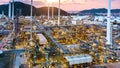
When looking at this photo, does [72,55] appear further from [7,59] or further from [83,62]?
[7,59]

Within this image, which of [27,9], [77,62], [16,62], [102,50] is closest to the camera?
[77,62]

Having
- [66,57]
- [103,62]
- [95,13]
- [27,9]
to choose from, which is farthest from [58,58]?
[95,13]

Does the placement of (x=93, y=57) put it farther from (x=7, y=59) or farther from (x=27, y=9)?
(x=27, y=9)

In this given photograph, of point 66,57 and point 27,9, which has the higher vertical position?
point 27,9

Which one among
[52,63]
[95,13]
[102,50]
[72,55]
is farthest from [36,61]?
[95,13]

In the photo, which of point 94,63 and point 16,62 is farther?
point 16,62

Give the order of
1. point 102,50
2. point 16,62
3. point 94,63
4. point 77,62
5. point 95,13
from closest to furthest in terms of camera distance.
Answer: point 77,62, point 94,63, point 16,62, point 102,50, point 95,13
